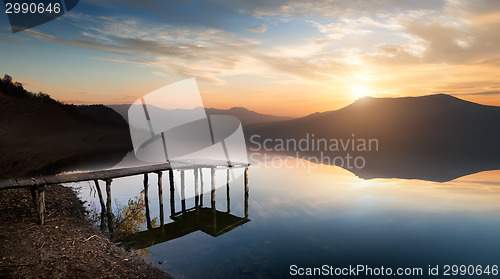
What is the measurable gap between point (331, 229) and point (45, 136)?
48.3m

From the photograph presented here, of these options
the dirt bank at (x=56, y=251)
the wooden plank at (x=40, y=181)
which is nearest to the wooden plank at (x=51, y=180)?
the wooden plank at (x=40, y=181)

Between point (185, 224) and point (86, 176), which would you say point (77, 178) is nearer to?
point (86, 176)

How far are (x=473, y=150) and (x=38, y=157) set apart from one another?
4205 inches

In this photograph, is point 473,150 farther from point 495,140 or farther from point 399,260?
point 399,260

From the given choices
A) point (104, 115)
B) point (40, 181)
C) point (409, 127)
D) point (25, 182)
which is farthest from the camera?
point (409, 127)

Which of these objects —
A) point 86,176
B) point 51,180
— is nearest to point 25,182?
point 51,180

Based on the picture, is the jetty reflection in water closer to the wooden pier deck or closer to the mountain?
the wooden pier deck

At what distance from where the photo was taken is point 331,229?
18.2 metres

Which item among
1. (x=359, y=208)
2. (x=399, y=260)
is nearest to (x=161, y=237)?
(x=399, y=260)

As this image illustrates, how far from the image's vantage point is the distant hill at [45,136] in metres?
33.5

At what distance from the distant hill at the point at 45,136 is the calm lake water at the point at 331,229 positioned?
1281cm

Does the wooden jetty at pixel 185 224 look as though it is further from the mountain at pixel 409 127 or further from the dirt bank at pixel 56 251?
the mountain at pixel 409 127

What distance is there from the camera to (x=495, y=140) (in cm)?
9625

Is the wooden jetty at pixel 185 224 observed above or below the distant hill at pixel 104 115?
below
